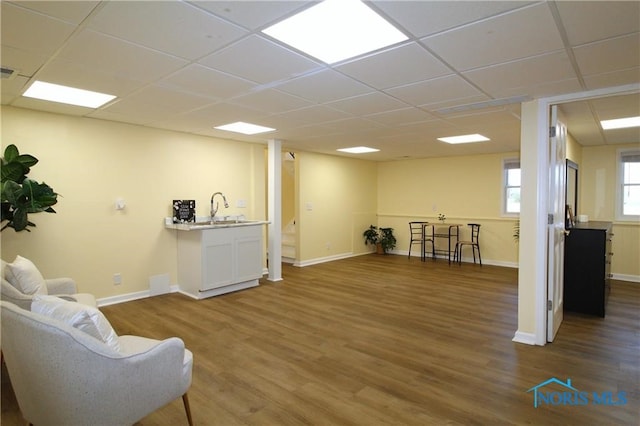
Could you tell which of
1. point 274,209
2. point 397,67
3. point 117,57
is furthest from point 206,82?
point 274,209

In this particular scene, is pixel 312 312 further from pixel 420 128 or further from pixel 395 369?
pixel 420 128

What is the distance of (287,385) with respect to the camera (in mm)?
2557

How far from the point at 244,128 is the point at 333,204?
345 centimetres

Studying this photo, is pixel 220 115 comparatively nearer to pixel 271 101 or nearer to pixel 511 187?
pixel 271 101

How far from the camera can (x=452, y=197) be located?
7906mm

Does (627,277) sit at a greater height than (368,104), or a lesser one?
lesser

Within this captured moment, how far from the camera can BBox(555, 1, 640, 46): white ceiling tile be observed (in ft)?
5.70

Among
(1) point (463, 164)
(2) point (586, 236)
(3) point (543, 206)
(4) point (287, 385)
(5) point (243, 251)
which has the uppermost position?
(1) point (463, 164)

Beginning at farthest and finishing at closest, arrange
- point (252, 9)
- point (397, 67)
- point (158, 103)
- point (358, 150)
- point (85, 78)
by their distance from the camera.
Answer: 1. point (358, 150)
2. point (158, 103)
3. point (85, 78)
4. point (397, 67)
5. point (252, 9)

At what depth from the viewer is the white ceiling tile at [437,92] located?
Answer: 2.90 meters

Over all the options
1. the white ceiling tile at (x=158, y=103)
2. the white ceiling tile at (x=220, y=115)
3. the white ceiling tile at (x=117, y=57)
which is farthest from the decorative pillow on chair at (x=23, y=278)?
the white ceiling tile at (x=220, y=115)

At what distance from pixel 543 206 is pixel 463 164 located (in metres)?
4.67

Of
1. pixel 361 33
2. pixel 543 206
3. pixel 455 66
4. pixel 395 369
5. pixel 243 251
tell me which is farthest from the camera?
pixel 243 251

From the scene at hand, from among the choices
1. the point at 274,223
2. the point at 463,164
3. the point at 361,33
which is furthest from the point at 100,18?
the point at 463,164
